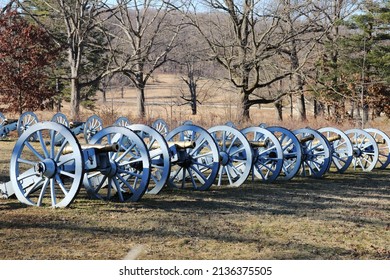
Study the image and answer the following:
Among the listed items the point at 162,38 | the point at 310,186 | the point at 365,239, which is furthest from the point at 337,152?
the point at 162,38

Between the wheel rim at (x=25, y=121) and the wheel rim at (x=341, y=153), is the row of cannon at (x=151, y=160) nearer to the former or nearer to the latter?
the wheel rim at (x=341, y=153)

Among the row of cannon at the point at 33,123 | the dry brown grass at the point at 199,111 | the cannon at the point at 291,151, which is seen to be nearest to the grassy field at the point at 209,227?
the cannon at the point at 291,151

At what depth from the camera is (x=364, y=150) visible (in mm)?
13039

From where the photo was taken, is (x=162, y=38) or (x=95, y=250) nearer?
(x=95, y=250)

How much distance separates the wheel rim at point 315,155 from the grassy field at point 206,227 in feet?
6.58

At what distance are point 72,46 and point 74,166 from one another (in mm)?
19827

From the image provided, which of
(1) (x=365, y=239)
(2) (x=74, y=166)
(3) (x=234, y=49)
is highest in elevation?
(3) (x=234, y=49)

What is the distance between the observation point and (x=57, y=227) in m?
6.09

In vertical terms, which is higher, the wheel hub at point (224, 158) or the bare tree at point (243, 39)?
the bare tree at point (243, 39)

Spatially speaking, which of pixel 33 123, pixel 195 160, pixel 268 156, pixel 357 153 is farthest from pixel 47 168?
pixel 33 123

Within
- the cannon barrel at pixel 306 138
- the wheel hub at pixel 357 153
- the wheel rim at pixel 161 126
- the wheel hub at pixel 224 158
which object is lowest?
the wheel hub at pixel 357 153

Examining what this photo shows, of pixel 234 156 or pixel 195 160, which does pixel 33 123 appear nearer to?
pixel 234 156

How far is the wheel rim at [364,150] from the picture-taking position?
1275cm

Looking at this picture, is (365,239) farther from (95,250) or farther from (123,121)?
(123,121)
